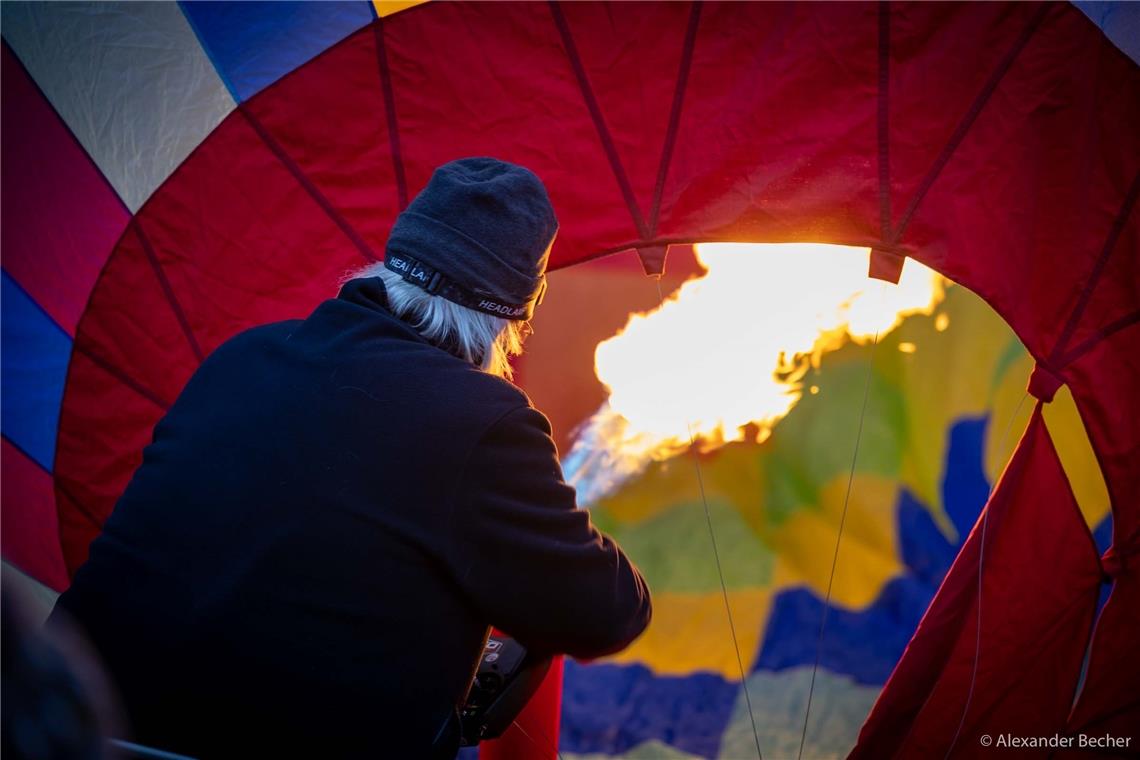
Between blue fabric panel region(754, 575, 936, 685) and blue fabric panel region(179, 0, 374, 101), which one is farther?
blue fabric panel region(754, 575, 936, 685)

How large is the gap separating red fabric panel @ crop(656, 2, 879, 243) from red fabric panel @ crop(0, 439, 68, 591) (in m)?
1.31

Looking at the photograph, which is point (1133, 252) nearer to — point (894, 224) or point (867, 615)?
point (894, 224)

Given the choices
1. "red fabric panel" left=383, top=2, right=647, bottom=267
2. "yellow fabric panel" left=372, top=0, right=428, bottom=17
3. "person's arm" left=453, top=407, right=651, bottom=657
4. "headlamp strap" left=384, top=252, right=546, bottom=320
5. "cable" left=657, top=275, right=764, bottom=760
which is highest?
"yellow fabric panel" left=372, top=0, right=428, bottom=17

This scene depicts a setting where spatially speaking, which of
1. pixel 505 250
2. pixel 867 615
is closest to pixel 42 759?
pixel 505 250

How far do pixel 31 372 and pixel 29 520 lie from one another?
308 millimetres

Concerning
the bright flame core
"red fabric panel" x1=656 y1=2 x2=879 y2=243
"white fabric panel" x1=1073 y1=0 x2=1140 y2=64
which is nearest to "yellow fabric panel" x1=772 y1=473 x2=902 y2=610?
the bright flame core

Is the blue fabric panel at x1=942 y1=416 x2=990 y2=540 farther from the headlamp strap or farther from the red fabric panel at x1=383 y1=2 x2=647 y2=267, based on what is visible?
the headlamp strap

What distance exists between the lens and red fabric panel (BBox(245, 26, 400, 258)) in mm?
1709

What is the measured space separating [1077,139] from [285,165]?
4.50ft

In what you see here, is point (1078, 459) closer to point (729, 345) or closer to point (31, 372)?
point (729, 345)

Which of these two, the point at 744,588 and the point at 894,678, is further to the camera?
the point at 744,588

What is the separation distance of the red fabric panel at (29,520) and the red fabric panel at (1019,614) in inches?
67.2

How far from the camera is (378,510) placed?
90cm

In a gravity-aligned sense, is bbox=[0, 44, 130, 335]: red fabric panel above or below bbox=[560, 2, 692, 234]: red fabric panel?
below
